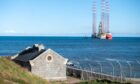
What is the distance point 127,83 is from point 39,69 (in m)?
12.4

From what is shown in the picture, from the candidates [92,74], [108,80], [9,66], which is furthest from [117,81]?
[9,66]

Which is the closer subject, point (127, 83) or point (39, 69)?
point (127, 83)

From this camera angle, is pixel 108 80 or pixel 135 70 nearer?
pixel 108 80

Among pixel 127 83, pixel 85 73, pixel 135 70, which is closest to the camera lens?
pixel 127 83

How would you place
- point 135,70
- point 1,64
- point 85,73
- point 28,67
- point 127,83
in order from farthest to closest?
point 135,70, point 85,73, point 28,67, point 127,83, point 1,64

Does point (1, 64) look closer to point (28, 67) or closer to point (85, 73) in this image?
point (28, 67)

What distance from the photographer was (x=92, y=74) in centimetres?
5234

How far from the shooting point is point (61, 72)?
51281 mm

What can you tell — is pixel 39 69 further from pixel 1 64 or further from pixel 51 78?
pixel 1 64

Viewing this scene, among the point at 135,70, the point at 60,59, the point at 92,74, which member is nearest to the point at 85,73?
the point at 92,74

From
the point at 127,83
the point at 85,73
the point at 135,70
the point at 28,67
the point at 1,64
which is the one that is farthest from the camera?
the point at 135,70

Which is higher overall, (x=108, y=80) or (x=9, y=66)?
(x=9, y=66)

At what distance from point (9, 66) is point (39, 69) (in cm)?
1987

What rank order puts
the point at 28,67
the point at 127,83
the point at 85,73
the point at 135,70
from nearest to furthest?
the point at 127,83 → the point at 28,67 → the point at 85,73 → the point at 135,70
